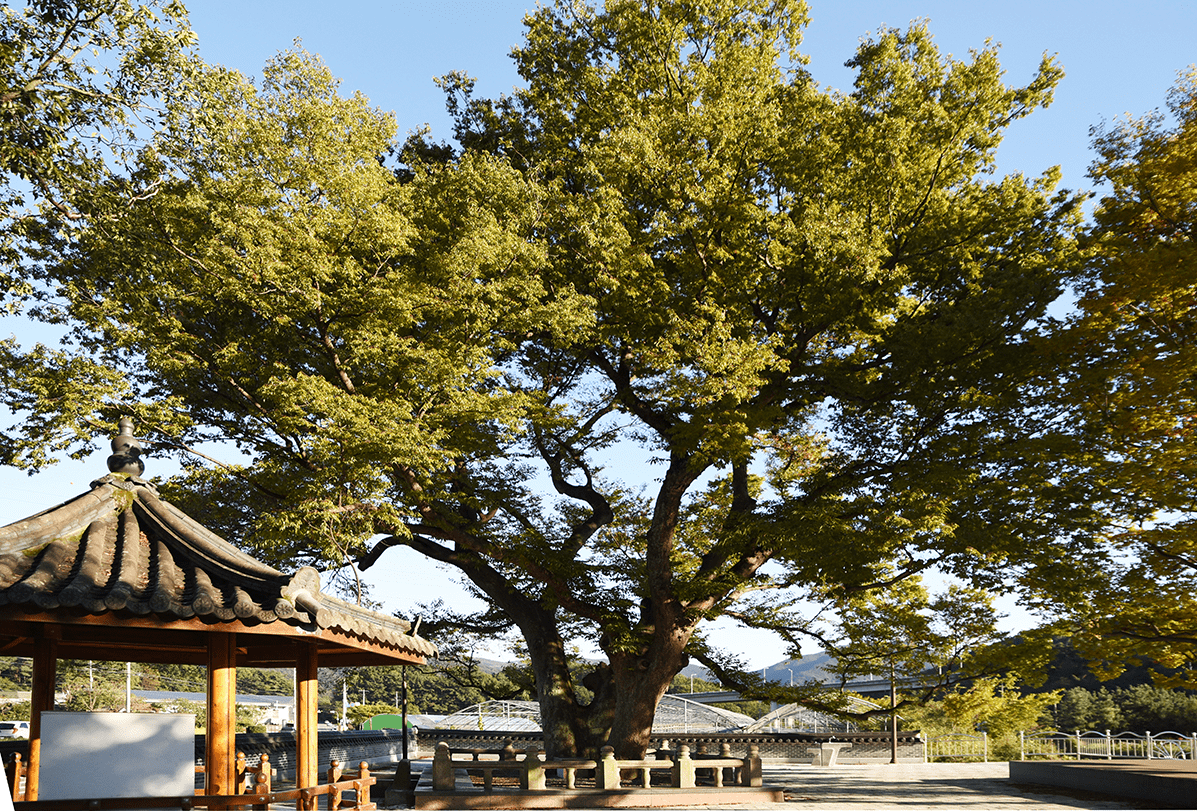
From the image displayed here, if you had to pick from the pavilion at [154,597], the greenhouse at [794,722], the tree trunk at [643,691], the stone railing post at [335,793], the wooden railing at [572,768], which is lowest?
the greenhouse at [794,722]

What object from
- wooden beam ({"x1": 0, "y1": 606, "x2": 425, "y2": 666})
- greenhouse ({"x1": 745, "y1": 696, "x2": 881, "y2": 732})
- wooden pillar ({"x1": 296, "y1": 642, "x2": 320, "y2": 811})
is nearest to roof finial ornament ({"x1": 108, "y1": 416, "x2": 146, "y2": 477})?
wooden beam ({"x1": 0, "y1": 606, "x2": 425, "y2": 666})

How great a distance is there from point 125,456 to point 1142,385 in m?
13.5

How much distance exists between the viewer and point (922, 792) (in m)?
17.4

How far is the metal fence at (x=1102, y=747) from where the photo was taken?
27625 millimetres

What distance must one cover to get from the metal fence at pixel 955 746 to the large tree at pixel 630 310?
19211 mm

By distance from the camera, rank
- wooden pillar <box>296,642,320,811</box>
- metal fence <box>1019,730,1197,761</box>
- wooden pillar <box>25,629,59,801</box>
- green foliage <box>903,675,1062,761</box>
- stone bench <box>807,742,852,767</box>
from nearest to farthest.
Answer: wooden pillar <box>25,629,59,801</box> < wooden pillar <box>296,642,320,811</box> < green foliage <box>903,675,1062,761</box> < metal fence <box>1019,730,1197,761</box> < stone bench <box>807,742,852,767</box>

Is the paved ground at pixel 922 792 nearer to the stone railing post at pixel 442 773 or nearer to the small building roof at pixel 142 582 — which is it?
the stone railing post at pixel 442 773

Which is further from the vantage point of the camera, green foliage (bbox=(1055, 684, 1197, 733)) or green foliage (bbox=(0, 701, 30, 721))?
green foliage (bbox=(0, 701, 30, 721))

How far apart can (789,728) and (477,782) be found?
22.2m

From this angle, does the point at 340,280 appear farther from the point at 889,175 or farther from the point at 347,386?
the point at 889,175

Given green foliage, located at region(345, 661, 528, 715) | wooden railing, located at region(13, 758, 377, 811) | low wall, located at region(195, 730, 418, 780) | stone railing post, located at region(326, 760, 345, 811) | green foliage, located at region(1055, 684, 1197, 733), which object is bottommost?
green foliage, located at region(345, 661, 528, 715)

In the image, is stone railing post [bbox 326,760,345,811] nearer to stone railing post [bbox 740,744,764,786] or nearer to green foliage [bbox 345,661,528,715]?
stone railing post [bbox 740,744,764,786]

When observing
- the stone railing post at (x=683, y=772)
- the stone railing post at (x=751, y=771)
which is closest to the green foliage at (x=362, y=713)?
the stone railing post at (x=751, y=771)

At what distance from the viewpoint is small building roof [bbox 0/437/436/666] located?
5410 mm
